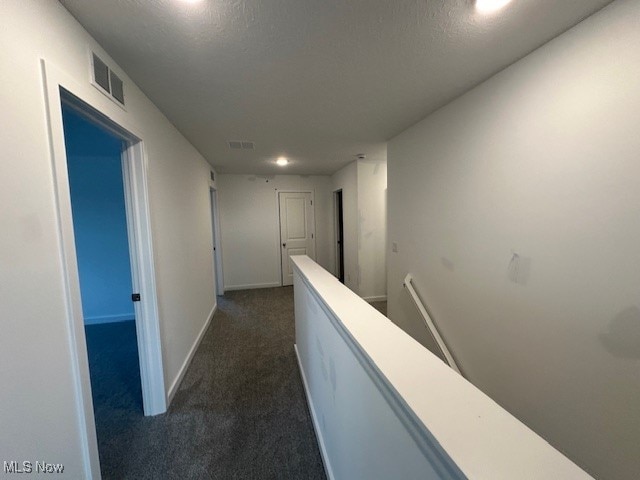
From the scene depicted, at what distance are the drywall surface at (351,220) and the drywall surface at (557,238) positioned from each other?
206 centimetres

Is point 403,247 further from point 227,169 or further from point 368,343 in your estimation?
point 227,169

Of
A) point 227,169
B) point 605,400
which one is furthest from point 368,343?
point 227,169

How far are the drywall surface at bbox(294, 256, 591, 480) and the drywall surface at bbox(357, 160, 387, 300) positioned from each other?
2.83 m

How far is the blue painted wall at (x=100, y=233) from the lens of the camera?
3439mm

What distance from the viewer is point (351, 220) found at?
14.4ft

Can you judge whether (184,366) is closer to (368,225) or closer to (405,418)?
(405,418)

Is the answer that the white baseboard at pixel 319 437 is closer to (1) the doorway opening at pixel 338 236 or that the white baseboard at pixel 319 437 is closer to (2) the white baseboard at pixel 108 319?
(2) the white baseboard at pixel 108 319

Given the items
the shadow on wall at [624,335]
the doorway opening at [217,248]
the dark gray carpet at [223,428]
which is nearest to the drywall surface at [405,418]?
the dark gray carpet at [223,428]

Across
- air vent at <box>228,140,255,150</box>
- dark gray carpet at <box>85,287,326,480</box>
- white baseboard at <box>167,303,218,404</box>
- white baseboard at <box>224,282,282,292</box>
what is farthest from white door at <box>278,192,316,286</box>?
dark gray carpet at <box>85,287,326,480</box>

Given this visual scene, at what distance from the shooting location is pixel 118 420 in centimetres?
184

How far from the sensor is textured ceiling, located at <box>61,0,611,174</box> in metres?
1.12

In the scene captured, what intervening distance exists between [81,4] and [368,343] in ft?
5.80

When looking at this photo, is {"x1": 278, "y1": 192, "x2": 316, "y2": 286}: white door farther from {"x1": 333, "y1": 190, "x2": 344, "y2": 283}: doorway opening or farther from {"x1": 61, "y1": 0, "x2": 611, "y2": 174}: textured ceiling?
{"x1": 61, "y1": 0, "x2": 611, "y2": 174}: textured ceiling

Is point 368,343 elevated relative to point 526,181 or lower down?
lower down
